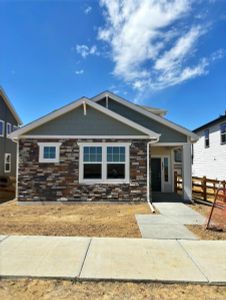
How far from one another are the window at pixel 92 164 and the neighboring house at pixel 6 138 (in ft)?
42.6

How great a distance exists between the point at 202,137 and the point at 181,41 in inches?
428

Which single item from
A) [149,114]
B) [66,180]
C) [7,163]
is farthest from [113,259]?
[7,163]

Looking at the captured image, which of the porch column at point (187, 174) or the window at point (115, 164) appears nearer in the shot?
the window at point (115, 164)

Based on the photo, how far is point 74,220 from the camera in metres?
8.77

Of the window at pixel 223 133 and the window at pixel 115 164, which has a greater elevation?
the window at pixel 223 133

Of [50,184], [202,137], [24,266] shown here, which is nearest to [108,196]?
[50,184]

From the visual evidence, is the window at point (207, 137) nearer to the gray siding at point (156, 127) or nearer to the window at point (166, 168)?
the window at point (166, 168)

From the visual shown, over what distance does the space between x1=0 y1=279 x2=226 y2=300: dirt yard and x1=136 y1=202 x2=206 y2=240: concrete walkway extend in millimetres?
2756

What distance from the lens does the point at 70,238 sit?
254 inches

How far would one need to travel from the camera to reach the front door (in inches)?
656

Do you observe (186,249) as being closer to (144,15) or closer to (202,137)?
(144,15)

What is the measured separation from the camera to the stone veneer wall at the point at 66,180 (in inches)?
489

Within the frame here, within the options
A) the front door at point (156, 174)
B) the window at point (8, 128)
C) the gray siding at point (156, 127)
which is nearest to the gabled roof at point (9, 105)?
the window at point (8, 128)

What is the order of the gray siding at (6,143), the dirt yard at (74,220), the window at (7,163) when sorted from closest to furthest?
the dirt yard at (74,220) < the gray siding at (6,143) < the window at (7,163)
